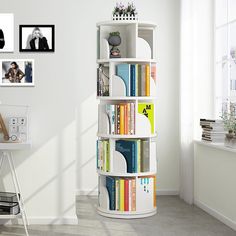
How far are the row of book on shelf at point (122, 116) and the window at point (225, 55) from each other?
1.07 m

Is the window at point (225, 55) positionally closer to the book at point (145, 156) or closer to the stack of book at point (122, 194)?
the book at point (145, 156)

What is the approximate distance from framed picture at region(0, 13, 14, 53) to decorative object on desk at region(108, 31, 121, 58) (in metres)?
1.07

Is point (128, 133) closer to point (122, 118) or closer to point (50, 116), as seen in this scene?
point (122, 118)

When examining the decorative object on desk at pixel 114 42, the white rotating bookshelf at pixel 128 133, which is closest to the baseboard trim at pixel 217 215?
the white rotating bookshelf at pixel 128 133

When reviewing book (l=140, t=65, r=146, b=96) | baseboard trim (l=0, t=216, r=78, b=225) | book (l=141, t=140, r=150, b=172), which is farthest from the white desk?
book (l=140, t=65, r=146, b=96)

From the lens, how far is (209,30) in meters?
6.07

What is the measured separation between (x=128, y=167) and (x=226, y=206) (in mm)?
1031

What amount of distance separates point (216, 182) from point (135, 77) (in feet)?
4.33

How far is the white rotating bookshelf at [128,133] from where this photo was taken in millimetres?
5227

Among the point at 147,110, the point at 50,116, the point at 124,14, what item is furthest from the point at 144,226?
the point at 124,14

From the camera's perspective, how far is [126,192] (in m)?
5.24

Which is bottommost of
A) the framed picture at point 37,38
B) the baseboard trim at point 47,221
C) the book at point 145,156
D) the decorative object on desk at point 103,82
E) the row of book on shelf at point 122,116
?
the baseboard trim at point 47,221

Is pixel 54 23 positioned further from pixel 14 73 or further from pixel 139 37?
pixel 139 37

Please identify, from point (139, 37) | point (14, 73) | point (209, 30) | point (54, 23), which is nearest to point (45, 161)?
point (14, 73)
